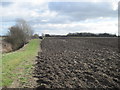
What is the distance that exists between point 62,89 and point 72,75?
229 cm

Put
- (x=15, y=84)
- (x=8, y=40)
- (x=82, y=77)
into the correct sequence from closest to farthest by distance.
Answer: (x=15, y=84), (x=82, y=77), (x=8, y=40)

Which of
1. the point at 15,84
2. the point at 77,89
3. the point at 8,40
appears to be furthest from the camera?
the point at 8,40

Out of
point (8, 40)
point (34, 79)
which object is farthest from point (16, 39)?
point (34, 79)

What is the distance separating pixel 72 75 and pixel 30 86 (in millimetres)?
2557

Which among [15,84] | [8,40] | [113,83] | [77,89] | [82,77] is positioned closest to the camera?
[77,89]

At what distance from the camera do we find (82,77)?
8656 mm

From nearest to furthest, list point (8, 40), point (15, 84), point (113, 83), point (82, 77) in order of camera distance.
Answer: point (113, 83) < point (15, 84) < point (82, 77) < point (8, 40)

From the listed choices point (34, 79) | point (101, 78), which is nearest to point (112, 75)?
point (101, 78)

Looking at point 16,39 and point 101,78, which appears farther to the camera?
point 16,39

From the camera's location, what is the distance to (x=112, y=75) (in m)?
8.98

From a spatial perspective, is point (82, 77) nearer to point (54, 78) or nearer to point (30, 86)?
point (54, 78)

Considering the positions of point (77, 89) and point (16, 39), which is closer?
point (77, 89)

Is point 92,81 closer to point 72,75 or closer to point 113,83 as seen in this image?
point 113,83

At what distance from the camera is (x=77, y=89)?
6.86 meters
